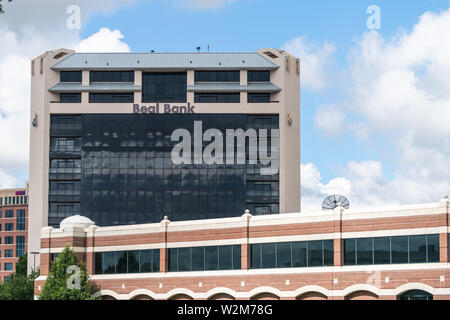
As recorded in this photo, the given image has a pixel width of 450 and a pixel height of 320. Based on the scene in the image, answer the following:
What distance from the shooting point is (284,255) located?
69688 millimetres

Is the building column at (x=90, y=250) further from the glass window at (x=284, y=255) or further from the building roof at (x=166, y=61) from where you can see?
the building roof at (x=166, y=61)

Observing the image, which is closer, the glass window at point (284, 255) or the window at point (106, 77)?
the glass window at point (284, 255)

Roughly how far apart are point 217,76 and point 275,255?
197 ft

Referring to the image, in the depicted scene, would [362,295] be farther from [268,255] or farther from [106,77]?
[106,77]

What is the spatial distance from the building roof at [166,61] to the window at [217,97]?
4.29 meters

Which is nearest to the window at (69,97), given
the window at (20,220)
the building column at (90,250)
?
the building column at (90,250)

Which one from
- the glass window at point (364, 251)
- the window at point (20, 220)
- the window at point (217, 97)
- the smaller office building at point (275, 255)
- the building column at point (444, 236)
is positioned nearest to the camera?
the building column at point (444, 236)

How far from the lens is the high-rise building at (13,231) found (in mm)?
189000

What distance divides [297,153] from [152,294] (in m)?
52.6

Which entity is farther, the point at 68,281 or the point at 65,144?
the point at 65,144

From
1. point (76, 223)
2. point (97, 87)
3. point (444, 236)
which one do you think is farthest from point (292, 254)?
point (97, 87)

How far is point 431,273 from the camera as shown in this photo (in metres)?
60.3
